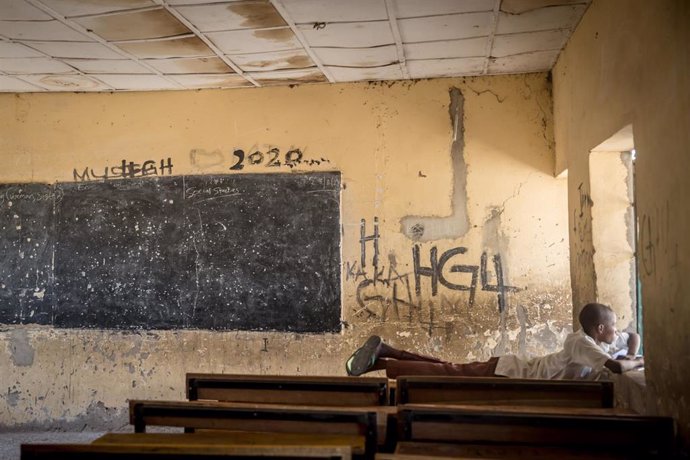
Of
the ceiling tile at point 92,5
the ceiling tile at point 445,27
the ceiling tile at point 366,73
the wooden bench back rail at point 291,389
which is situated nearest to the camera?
the wooden bench back rail at point 291,389

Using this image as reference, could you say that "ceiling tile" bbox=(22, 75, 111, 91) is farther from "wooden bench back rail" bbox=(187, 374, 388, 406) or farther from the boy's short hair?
the boy's short hair

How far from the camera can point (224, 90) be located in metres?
5.38

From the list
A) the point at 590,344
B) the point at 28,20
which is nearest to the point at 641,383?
the point at 590,344

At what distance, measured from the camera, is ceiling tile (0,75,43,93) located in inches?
203

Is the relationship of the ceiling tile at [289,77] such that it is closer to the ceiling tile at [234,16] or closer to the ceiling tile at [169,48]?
the ceiling tile at [169,48]

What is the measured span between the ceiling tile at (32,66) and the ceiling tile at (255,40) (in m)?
1.19

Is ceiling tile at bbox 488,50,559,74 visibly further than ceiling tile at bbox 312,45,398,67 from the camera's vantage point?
Yes

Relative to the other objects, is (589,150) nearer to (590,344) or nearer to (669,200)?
(590,344)

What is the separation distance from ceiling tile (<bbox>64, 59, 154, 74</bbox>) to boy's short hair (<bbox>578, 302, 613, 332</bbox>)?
125 inches

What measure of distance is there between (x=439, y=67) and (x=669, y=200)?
2.62 m

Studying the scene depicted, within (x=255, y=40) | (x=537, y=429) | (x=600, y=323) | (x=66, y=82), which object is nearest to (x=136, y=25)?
(x=255, y=40)

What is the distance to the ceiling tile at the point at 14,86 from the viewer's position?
516 centimetres

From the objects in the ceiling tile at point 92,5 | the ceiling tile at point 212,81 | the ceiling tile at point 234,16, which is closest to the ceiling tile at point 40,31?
the ceiling tile at point 92,5

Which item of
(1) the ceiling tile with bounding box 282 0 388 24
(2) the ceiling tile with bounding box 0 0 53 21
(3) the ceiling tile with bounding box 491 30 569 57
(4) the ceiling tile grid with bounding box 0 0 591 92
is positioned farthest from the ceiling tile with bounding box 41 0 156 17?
(3) the ceiling tile with bounding box 491 30 569 57
